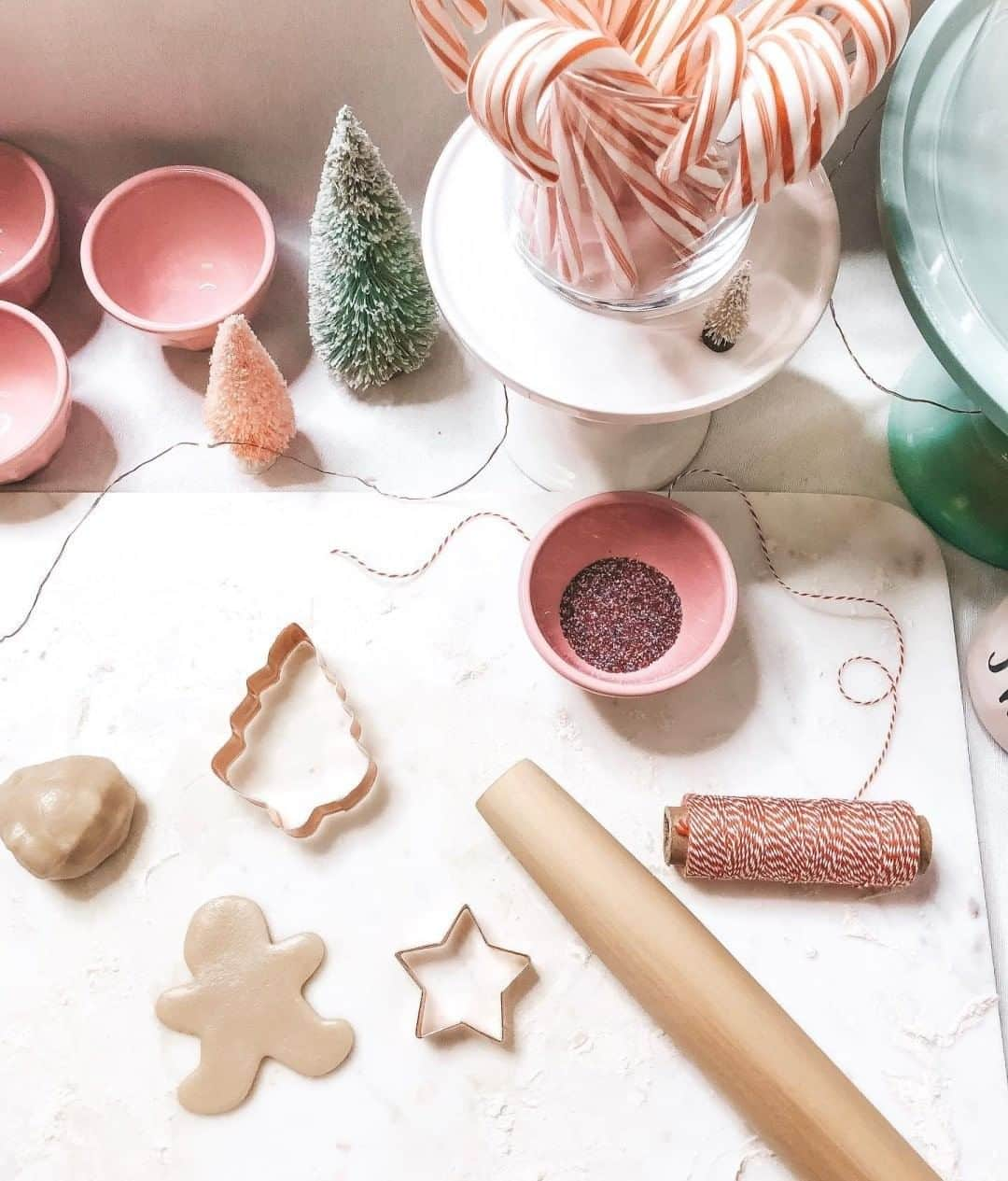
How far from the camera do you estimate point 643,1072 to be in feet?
2.43

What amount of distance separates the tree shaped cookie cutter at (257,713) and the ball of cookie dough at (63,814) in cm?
8

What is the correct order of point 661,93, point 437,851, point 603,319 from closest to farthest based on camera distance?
point 661,93
point 603,319
point 437,851

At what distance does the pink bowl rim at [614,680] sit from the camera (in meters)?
0.74

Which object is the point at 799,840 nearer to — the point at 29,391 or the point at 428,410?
the point at 428,410

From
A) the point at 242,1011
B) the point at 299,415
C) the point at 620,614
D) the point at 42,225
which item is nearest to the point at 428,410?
the point at 299,415

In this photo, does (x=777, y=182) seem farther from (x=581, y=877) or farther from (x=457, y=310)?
(x=581, y=877)

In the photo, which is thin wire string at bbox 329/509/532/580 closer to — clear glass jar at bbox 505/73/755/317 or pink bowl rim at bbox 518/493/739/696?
pink bowl rim at bbox 518/493/739/696

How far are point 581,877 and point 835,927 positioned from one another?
199 millimetres

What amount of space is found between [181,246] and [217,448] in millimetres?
184

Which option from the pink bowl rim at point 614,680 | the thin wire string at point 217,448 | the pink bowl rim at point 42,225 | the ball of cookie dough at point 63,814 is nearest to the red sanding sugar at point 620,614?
the pink bowl rim at point 614,680

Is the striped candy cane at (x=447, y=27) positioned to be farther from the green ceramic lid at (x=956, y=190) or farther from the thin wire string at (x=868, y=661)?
the thin wire string at (x=868, y=661)

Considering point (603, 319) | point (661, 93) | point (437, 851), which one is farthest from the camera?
point (437, 851)

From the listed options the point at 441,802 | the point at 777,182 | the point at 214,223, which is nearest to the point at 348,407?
the point at 214,223

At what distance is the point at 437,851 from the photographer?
788 millimetres
